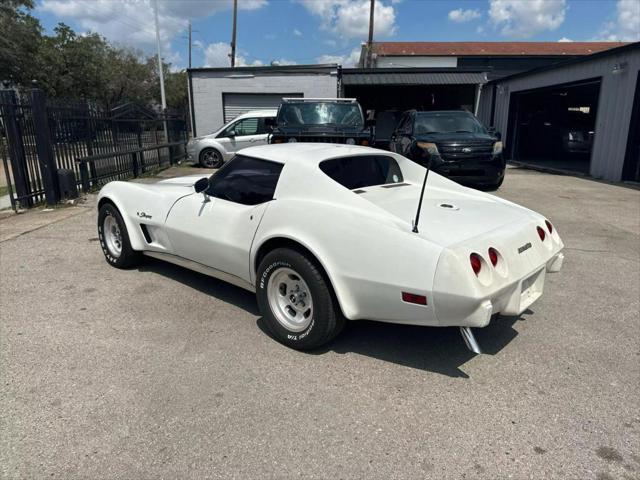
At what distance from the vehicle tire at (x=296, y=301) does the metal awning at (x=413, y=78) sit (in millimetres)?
17469

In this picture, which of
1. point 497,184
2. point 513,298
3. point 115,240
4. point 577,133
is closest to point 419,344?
point 513,298

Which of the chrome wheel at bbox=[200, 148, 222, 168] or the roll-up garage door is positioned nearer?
the chrome wheel at bbox=[200, 148, 222, 168]

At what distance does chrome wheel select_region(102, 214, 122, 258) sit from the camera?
4.89 meters

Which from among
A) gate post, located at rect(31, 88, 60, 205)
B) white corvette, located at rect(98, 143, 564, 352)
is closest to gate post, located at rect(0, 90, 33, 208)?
gate post, located at rect(31, 88, 60, 205)

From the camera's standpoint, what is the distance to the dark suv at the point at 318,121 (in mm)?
10008

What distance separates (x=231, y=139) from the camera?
14266 millimetres

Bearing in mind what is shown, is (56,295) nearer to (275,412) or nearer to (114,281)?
(114,281)

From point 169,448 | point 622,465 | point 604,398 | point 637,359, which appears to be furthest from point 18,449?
point 637,359

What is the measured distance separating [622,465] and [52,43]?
3690 centimetres

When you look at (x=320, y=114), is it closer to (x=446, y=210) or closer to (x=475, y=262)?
(x=446, y=210)

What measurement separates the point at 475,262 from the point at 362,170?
144 cm

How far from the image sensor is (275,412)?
261 cm

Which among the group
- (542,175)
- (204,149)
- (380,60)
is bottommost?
(542,175)

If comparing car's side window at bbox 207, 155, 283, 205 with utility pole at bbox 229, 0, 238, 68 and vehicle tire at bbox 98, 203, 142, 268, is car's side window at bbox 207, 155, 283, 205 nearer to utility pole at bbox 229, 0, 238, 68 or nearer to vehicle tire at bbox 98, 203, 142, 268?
vehicle tire at bbox 98, 203, 142, 268
